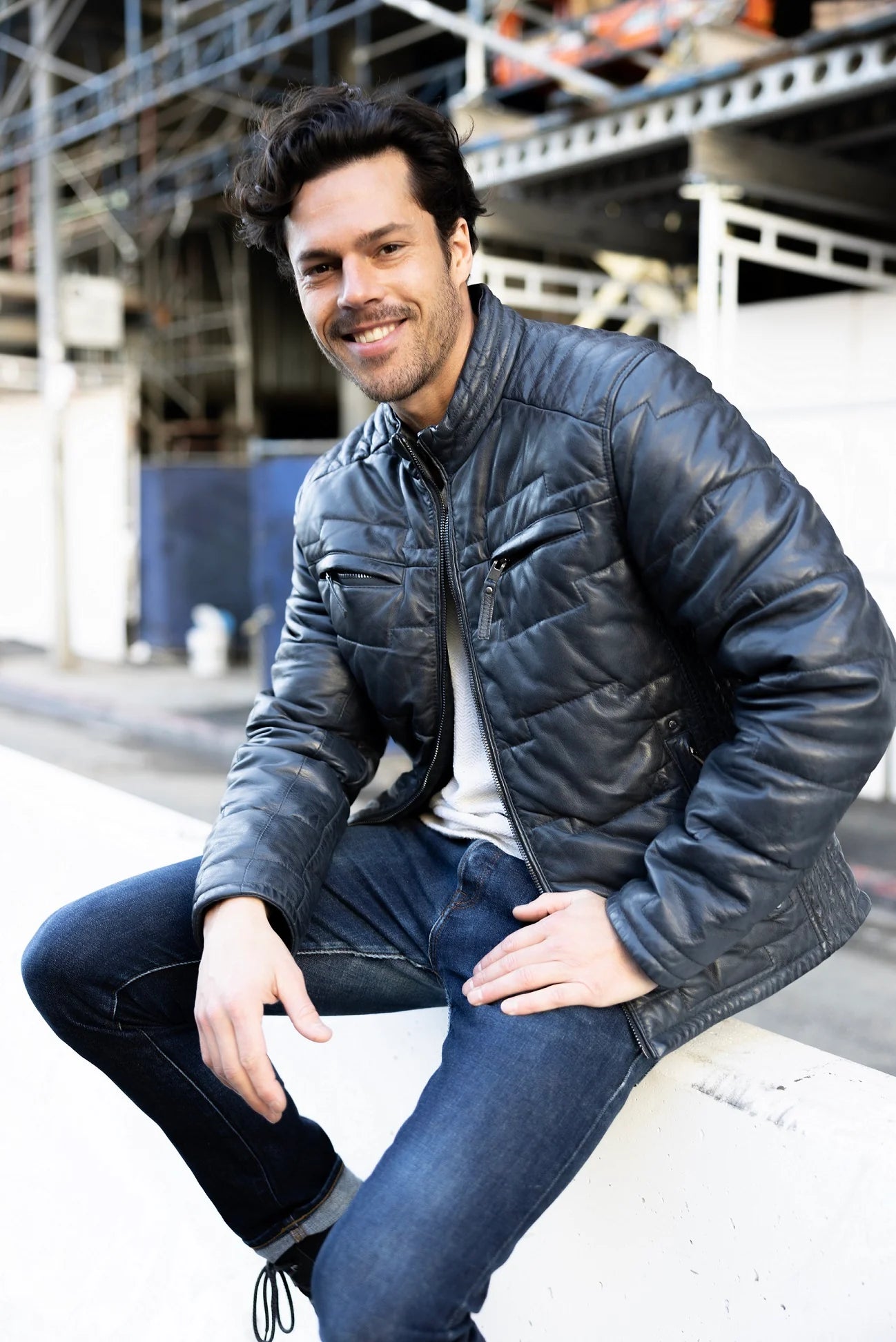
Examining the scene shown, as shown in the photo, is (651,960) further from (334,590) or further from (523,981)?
(334,590)

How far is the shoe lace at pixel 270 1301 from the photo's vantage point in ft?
6.42

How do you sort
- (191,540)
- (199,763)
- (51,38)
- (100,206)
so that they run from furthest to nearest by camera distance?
(100,206)
(191,540)
(51,38)
(199,763)

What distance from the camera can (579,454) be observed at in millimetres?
1727

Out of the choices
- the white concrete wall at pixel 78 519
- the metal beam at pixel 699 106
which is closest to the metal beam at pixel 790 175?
the metal beam at pixel 699 106

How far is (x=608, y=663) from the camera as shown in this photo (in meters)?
1.74

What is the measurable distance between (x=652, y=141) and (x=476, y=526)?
4.78 metres

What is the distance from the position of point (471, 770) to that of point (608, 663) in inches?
13.8

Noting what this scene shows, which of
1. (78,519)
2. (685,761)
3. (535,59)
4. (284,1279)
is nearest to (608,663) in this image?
(685,761)

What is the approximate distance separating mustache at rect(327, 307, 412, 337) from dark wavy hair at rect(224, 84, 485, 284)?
19 centimetres

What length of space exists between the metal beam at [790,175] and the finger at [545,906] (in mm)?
4865

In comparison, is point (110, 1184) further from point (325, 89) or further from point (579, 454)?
point (325, 89)

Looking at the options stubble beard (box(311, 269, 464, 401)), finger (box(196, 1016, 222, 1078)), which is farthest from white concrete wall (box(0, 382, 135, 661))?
finger (box(196, 1016, 222, 1078))

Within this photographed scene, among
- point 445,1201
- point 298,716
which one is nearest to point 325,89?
point 298,716

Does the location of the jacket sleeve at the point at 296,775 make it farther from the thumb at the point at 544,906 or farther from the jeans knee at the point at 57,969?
the thumb at the point at 544,906
